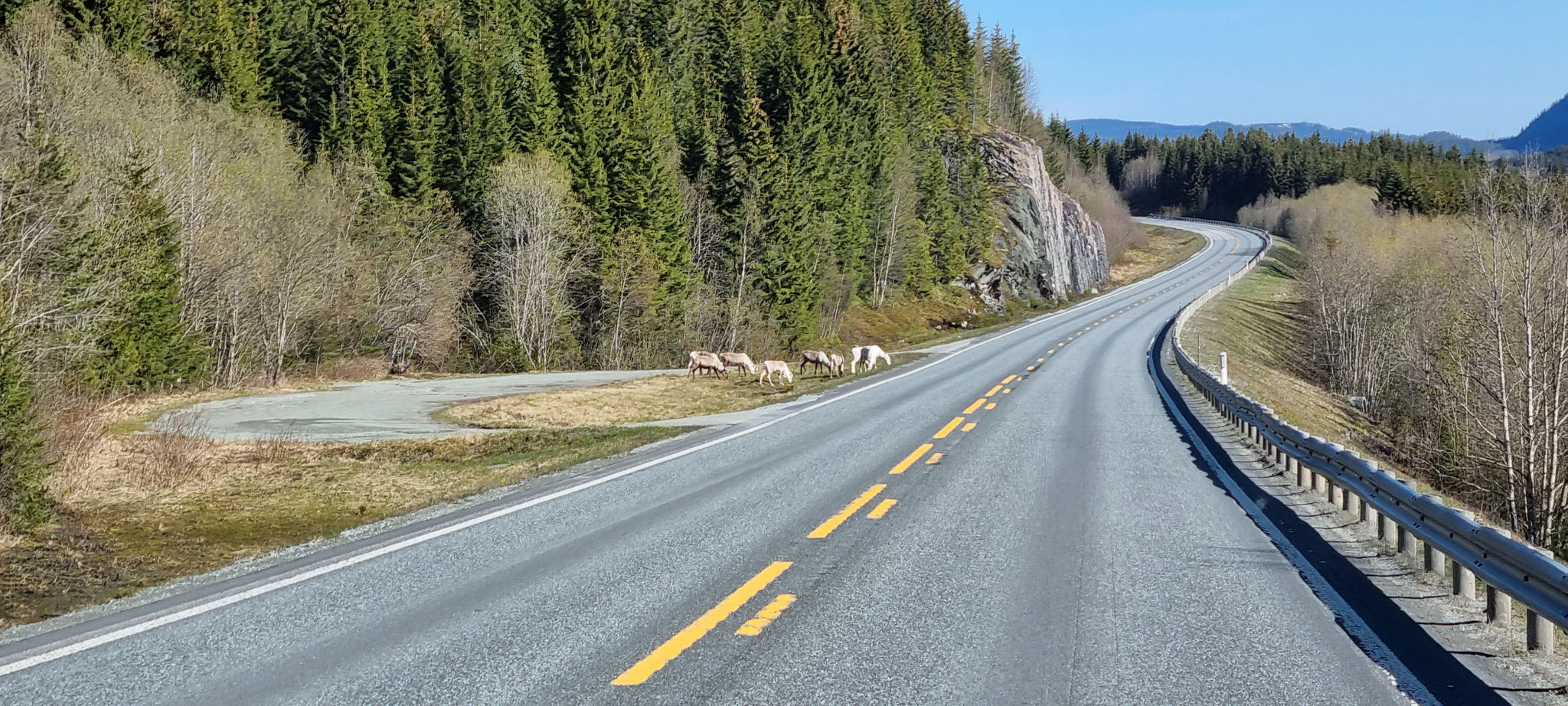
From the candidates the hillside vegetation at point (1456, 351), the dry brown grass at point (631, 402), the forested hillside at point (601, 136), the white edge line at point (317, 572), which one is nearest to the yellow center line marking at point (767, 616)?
the white edge line at point (317, 572)

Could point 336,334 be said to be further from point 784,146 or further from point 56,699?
point 56,699

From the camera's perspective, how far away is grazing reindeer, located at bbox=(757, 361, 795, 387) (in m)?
29.2

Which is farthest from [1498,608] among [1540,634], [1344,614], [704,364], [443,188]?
[443,188]

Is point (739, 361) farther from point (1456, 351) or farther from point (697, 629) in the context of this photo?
point (697, 629)

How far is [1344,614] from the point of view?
607cm

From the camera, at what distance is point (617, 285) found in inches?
1766

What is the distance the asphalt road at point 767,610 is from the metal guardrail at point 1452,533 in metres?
0.94

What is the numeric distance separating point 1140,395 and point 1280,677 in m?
18.7

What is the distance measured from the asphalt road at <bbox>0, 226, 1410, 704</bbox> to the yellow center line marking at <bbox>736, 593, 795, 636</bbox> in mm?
24

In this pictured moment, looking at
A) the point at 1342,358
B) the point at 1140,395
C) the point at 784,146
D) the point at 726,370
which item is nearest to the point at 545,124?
the point at 784,146

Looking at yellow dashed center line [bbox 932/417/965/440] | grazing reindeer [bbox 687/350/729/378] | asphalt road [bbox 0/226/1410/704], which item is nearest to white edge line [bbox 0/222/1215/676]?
asphalt road [bbox 0/226/1410/704]

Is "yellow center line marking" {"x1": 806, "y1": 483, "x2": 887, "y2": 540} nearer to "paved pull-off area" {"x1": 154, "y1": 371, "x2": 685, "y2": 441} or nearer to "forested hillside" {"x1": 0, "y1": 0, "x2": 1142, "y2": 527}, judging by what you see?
"forested hillside" {"x1": 0, "y1": 0, "x2": 1142, "y2": 527}

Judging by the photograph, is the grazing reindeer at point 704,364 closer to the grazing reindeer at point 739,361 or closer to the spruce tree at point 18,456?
the grazing reindeer at point 739,361

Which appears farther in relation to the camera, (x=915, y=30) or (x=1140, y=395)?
(x=915, y=30)
